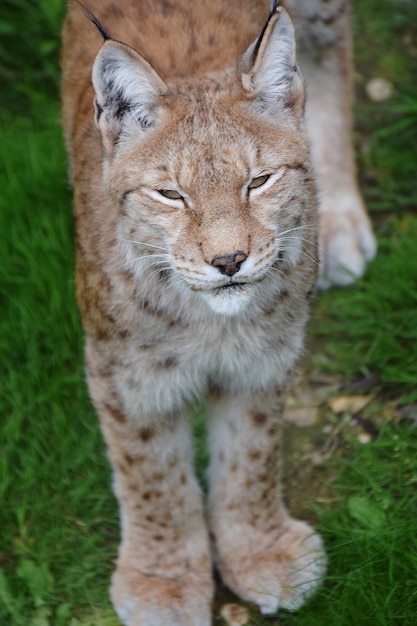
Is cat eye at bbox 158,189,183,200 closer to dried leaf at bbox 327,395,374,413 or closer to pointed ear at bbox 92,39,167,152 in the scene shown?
pointed ear at bbox 92,39,167,152

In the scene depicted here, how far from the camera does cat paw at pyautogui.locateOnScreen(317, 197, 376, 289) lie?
467 cm

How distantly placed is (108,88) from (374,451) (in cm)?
170

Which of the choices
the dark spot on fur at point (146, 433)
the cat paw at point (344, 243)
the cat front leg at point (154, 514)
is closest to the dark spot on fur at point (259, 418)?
the cat front leg at point (154, 514)

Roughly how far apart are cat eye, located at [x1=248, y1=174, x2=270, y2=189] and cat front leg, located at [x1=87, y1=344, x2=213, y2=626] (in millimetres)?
806

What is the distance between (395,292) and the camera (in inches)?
173

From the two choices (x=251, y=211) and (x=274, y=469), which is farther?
(x=274, y=469)

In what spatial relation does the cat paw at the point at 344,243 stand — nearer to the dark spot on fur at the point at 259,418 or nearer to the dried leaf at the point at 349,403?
the dried leaf at the point at 349,403

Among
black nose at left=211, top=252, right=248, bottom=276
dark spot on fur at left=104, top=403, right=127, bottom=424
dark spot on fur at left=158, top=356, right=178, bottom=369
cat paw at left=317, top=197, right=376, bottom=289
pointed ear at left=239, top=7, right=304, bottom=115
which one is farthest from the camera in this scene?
cat paw at left=317, top=197, right=376, bottom=289

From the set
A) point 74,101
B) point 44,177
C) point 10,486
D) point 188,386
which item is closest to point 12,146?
point 44,177

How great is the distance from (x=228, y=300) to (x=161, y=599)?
1.17m

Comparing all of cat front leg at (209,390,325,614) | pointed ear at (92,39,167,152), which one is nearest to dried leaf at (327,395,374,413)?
cat front leg at (209,390,325,614)

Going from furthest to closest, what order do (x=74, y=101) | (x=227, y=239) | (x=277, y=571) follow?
(x=74, y=101)
(x=277, y=571)
(x=227, y=239)

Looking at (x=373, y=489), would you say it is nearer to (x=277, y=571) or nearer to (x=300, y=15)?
(x=277, y=571)

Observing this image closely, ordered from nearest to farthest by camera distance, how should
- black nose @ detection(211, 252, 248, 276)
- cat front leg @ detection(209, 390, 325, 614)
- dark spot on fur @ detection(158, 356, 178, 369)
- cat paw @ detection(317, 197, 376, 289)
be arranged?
black nose @ detection(211, 252, 248, 276) < dark spot on fur @ detection(158, 356, 178, 369) < cat front leg @ detection(209, 390, 325, 614) < cat paw @ detection(317, 197, 376, 289)
